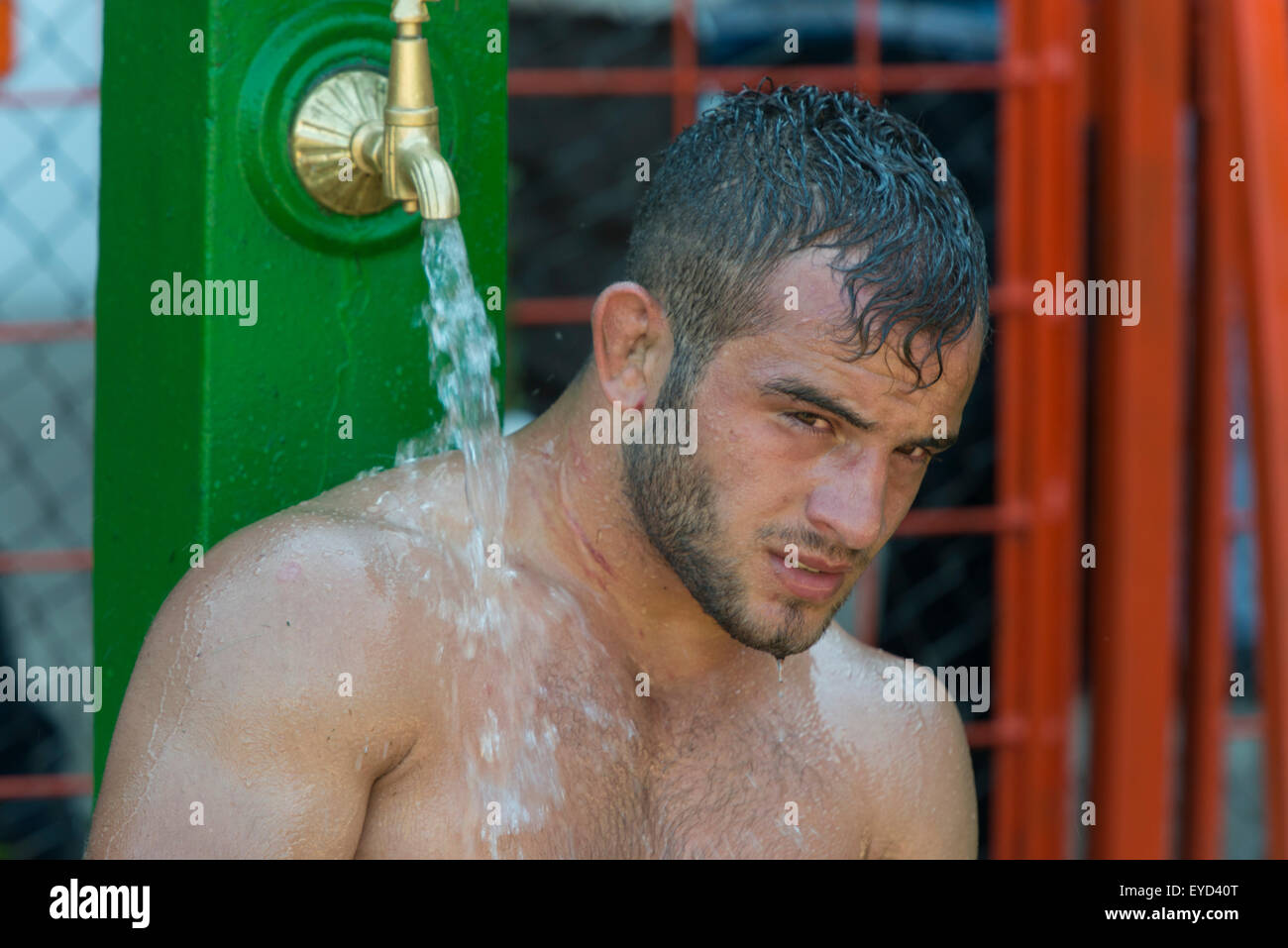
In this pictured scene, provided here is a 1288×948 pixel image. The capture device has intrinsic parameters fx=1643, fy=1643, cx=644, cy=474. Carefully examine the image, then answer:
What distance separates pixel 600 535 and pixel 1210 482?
1817 millimetres

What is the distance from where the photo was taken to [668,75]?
3340mm

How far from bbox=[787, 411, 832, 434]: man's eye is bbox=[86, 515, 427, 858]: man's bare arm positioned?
0.48m

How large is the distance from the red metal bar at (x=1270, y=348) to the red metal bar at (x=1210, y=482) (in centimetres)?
30

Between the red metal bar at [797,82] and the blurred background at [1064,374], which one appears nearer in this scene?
the blurred background at [1064,374]

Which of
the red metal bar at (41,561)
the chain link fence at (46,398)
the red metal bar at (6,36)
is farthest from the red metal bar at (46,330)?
the red metal bar at (6,36)

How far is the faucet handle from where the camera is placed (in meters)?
1.76

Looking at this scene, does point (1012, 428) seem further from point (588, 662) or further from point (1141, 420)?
point (588, 662)

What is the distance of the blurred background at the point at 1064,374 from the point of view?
3.15m

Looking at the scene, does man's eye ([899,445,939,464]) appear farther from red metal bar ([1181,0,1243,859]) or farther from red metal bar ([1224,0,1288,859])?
red metal bar ([1181,0,1243,859])

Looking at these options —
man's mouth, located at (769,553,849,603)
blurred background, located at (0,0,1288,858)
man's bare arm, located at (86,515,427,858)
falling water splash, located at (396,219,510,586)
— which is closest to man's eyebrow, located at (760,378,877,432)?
man's mouth, located at (769,553,849,603)

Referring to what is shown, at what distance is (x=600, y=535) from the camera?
1927 mm

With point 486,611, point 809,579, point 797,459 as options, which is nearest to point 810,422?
point 797,459

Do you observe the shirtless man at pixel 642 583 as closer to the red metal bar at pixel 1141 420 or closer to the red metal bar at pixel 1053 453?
the red metal bar at pixel 1141 420
